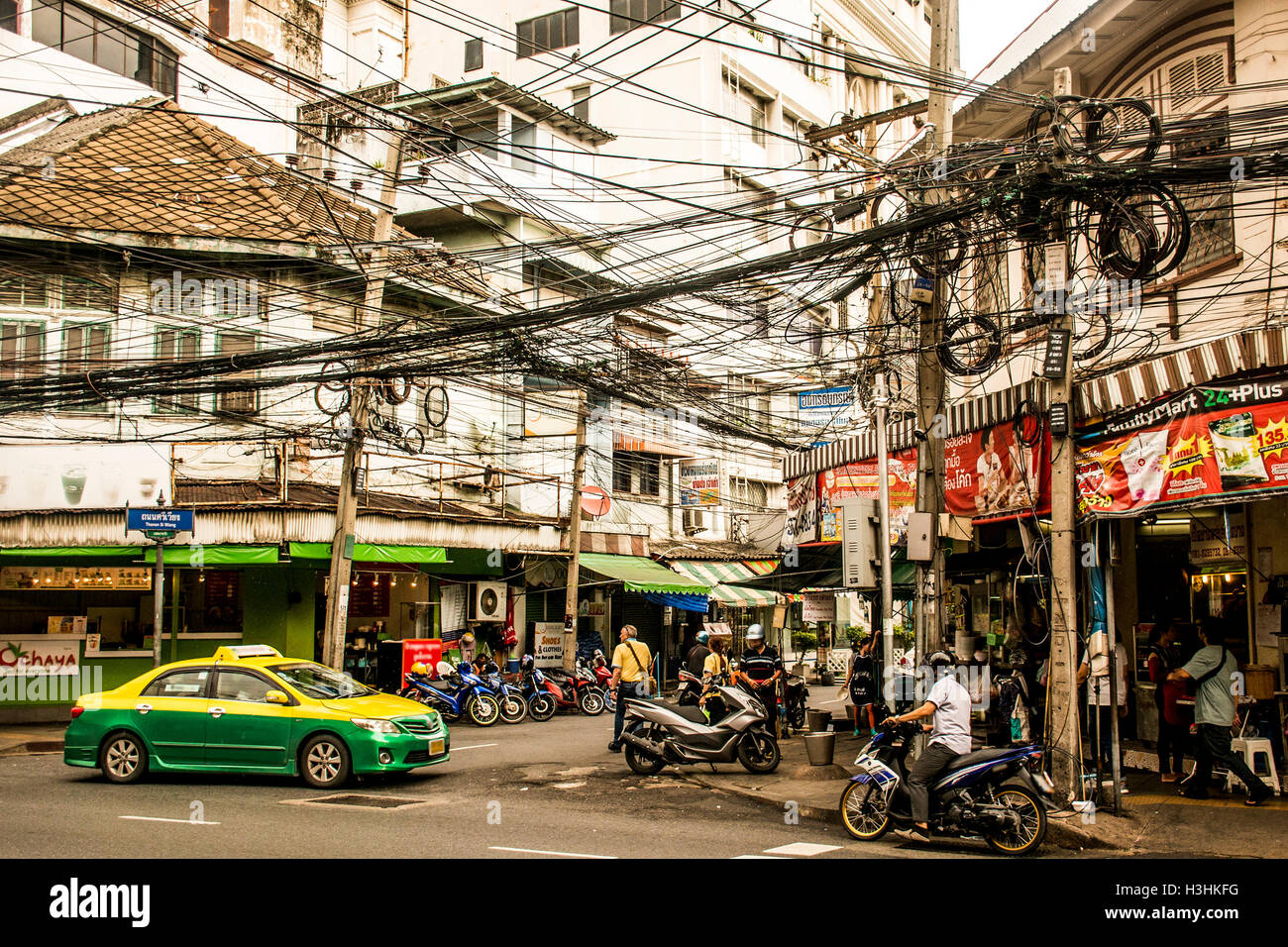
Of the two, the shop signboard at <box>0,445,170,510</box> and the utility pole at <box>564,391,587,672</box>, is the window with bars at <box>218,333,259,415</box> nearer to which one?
the shop signboard at <box>0,445,170,510</box>

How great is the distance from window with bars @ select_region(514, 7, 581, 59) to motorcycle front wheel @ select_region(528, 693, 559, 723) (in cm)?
2771

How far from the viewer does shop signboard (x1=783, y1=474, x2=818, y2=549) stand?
19.7 metres

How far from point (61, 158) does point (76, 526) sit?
8.52m

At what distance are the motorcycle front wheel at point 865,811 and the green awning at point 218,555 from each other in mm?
13664

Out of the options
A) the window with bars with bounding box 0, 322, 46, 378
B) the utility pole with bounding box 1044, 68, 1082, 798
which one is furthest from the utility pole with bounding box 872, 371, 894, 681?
the window with bars with bounding box 0, 322, 46, 378

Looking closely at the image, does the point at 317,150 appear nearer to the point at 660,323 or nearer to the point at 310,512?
the point at 660,323

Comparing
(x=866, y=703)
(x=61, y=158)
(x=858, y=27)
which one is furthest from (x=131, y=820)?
(x=858, y=27)

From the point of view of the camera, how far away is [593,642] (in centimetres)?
2830

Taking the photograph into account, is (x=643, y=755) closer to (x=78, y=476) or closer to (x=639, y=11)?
(x=78, y=476)

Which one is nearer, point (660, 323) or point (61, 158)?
point (61, 158)

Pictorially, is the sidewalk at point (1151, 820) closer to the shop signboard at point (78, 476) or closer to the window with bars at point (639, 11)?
the shop signboard at point (78, 476)

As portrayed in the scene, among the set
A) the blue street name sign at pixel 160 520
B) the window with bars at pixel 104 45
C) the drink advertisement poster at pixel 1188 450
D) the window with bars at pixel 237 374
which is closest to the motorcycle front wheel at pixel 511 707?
the blue street name sign at pixel 160 520

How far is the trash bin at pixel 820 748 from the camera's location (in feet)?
46.5

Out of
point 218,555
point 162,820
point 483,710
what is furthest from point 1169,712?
point 218,555
